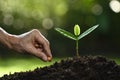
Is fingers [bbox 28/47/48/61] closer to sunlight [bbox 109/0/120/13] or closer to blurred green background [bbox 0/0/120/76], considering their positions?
blurred green background [bbox 0/0/120/76]

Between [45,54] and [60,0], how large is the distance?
6.40 m

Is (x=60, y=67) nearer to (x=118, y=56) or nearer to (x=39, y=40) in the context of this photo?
(x=39, y=40)

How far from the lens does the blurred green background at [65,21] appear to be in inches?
350

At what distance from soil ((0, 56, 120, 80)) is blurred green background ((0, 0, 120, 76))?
5275 millimetres

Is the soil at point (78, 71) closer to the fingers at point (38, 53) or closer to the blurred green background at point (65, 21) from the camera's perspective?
the fingers at point (38, 53)

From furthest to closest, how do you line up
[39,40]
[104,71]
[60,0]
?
[60,0] < [39,40] < [104,71]

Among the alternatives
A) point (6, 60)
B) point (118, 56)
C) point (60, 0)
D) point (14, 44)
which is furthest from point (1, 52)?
point (14, 44)

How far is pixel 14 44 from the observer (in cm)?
318

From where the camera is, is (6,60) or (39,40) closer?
(39,40)

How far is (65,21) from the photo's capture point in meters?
9.30

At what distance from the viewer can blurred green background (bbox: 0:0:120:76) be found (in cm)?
889

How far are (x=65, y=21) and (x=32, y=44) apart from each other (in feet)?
20.1

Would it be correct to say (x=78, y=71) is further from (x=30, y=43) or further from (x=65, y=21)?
(x=65, y=21)

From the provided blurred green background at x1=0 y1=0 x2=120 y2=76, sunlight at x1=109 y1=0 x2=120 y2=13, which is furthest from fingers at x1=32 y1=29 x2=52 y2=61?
sunlight at x1=109 y1=0 x2=120 y2=13
